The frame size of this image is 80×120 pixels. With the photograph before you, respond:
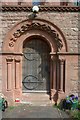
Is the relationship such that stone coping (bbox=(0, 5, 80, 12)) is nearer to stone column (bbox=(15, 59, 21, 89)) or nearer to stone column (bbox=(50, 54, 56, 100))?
stone column (bbox=(50, 54, 56, 100))

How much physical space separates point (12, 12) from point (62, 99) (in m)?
3.69

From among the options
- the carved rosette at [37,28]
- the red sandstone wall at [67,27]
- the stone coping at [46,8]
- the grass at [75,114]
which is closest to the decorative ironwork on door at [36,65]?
the carved rosette at [37,28]

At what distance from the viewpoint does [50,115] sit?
7438 mm

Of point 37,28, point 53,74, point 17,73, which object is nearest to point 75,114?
point 53,74

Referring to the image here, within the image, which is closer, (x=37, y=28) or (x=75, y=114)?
(x=75, y=114)

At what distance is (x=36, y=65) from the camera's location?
8.93 meters

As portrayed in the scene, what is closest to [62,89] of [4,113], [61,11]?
[4,113]

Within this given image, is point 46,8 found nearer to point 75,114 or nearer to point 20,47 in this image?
point 20,47

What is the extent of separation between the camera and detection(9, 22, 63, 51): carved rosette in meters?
8.35

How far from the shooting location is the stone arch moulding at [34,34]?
8.34 metres

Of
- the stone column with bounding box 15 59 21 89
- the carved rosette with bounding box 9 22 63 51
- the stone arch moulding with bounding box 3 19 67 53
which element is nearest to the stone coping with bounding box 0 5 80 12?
the stone arch moulding with bounding box 3 19 67 53

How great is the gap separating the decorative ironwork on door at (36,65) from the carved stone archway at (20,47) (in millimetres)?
288

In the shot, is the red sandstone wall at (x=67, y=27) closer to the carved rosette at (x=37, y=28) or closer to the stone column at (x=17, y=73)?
the carved rosette at (x=37, y=28)

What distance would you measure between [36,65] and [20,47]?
0.97 m
